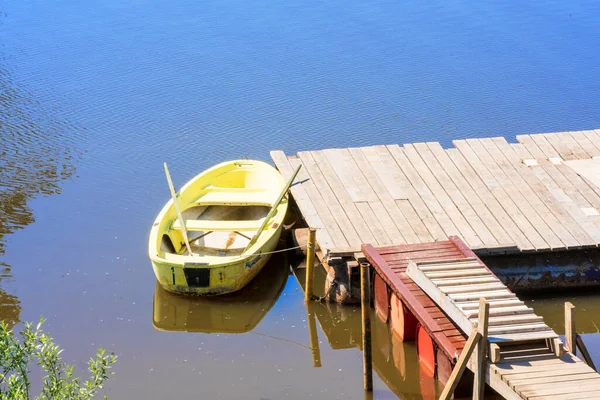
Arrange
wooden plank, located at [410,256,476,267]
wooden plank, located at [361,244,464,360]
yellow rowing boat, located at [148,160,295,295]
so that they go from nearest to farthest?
wooden plank, located at [361,244,464,360]
wooden plank, located at [410,256,476,267]
yellow rowing boat, located at [148,160,295,295]

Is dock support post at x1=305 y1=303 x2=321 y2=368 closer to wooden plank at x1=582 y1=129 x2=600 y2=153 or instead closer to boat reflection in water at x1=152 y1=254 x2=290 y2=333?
boat reflection in water at x1=152 y1=254 x2=290 y2=333

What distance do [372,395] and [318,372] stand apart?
1.00 meters

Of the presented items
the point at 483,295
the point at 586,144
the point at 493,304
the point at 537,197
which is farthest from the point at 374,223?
the point at 586,144

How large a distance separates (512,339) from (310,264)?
162 inches

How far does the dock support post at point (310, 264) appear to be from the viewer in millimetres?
14219

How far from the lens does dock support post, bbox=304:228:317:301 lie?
14219 millimetres

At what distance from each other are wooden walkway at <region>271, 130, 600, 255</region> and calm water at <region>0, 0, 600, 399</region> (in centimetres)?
120

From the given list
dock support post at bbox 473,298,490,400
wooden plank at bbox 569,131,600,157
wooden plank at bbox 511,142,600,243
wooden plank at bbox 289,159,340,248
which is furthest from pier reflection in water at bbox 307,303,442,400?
wooden plank at bbox 569,131,600,157

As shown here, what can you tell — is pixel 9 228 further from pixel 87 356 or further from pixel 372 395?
pixel 372 395

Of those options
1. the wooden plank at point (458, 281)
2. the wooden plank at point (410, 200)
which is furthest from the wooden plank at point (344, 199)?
the wooden plank at point (458, 281)

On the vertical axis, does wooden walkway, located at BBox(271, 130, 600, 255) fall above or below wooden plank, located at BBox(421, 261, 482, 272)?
above

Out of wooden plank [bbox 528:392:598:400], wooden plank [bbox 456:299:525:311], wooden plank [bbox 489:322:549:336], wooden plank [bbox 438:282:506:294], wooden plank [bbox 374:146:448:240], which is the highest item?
wooden plank [bbox 374:146:448:240]

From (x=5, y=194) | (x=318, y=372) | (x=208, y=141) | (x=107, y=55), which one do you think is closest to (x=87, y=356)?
(x=318, y=372)

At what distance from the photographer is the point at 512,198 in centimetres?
1608
